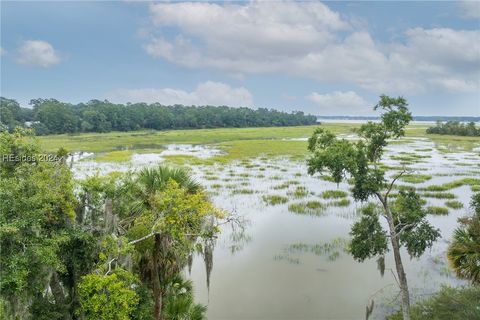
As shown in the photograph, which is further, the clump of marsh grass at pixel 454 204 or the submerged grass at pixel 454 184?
the submerged grass at pixel 454 184

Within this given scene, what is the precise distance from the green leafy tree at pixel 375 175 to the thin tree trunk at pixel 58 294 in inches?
328

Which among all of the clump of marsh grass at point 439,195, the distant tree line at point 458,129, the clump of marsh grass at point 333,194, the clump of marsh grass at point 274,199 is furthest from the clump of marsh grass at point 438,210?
the distant tree line at point 458,129

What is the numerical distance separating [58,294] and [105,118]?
407 feet

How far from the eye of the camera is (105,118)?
127 m

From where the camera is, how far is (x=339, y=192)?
37812mm

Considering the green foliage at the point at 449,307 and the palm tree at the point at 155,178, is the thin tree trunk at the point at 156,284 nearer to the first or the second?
the palm tree at the point at 155,178

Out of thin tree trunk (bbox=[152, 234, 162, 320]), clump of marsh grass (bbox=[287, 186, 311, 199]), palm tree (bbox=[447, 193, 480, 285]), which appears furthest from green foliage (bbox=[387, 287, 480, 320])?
clump of marsh grass (bbox=[287, 186, 311, 199])

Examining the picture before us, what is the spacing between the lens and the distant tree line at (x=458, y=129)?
112m

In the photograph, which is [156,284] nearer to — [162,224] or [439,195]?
[162,224]

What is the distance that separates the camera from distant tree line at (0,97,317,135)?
110938mm

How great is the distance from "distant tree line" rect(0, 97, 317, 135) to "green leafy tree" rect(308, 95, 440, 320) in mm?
78741

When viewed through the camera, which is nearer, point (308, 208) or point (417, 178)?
point (308, 208)

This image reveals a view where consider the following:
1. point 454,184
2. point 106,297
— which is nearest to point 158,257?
point 106,297

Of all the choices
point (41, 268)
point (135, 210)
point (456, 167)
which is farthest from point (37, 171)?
point (456, 167)
